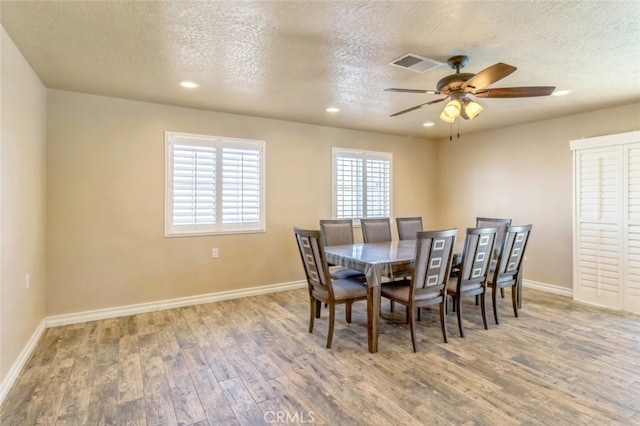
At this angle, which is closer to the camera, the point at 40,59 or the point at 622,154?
the point at 40,59

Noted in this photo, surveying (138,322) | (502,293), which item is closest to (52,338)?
(138,322)

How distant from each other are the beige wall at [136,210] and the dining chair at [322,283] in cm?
159

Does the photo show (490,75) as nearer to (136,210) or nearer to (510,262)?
(510,262)

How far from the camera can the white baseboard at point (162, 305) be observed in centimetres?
351

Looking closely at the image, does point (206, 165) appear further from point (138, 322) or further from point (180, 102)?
point (138, 322)

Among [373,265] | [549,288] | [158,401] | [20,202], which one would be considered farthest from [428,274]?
[20,202]

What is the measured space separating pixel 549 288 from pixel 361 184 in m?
3.18

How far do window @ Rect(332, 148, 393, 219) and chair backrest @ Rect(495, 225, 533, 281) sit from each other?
8.12 ft

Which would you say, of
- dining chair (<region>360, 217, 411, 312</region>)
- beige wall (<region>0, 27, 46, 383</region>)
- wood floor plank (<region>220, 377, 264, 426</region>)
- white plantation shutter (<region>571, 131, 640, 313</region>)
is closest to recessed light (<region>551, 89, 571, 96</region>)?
white plantation shutter (<region>571, 131, 640, 313</region>)

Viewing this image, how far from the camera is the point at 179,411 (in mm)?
2061

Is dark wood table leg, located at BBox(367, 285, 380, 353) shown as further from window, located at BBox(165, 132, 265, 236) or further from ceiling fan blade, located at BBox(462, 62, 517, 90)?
window, located at BBox(165, 132, 265, 236)

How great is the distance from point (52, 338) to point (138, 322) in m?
0.72

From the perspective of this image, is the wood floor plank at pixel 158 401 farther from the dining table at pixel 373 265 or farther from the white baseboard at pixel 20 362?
the dining table at pixel 373 265

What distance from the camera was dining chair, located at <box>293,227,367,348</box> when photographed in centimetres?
294
